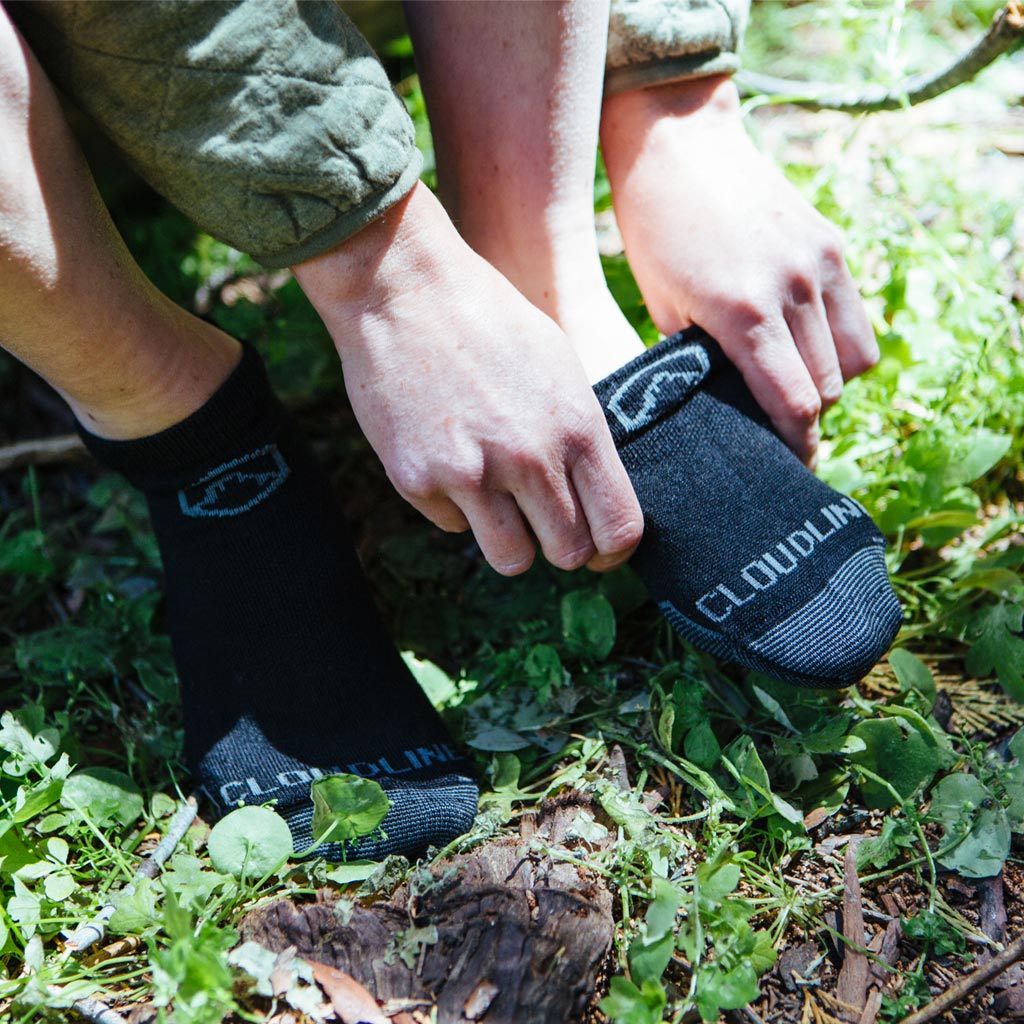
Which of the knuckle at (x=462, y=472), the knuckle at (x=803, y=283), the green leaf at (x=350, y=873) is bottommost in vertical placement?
the green leaf at (x=350, y=873)

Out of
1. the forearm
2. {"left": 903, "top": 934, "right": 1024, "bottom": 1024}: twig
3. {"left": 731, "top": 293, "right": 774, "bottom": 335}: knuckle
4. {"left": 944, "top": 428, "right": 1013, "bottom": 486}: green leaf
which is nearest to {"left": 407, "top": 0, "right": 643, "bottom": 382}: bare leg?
the forearm

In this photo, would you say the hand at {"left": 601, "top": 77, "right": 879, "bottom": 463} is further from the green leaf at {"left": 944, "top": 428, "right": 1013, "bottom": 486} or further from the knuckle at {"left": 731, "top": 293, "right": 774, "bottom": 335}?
the green leaf at {"left": 944, "top": 428, "right": 1013, "bottom": 486}

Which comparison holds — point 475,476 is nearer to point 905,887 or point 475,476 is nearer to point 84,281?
point 84,281

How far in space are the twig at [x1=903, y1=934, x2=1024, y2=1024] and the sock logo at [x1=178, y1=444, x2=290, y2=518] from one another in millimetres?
813

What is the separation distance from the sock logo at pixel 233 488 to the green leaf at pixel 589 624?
37cm

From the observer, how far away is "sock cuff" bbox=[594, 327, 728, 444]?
1.03 metres

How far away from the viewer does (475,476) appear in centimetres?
93

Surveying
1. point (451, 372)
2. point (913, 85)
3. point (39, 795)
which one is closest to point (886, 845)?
point (451, 372)

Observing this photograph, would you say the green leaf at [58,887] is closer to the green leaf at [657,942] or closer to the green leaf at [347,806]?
the green leaf at [347,806]

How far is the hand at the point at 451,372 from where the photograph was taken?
908 millimetres

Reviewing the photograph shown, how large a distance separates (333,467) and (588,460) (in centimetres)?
62

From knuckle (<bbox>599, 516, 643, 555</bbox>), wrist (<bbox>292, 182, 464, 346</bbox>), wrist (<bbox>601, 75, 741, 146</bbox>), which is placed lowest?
knuckle (<bbox>599, 516, 643, 555</bbox>)

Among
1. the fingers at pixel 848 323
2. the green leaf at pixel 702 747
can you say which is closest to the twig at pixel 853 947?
the green leaf at pixel 702 747

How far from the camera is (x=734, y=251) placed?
1.08 metres
